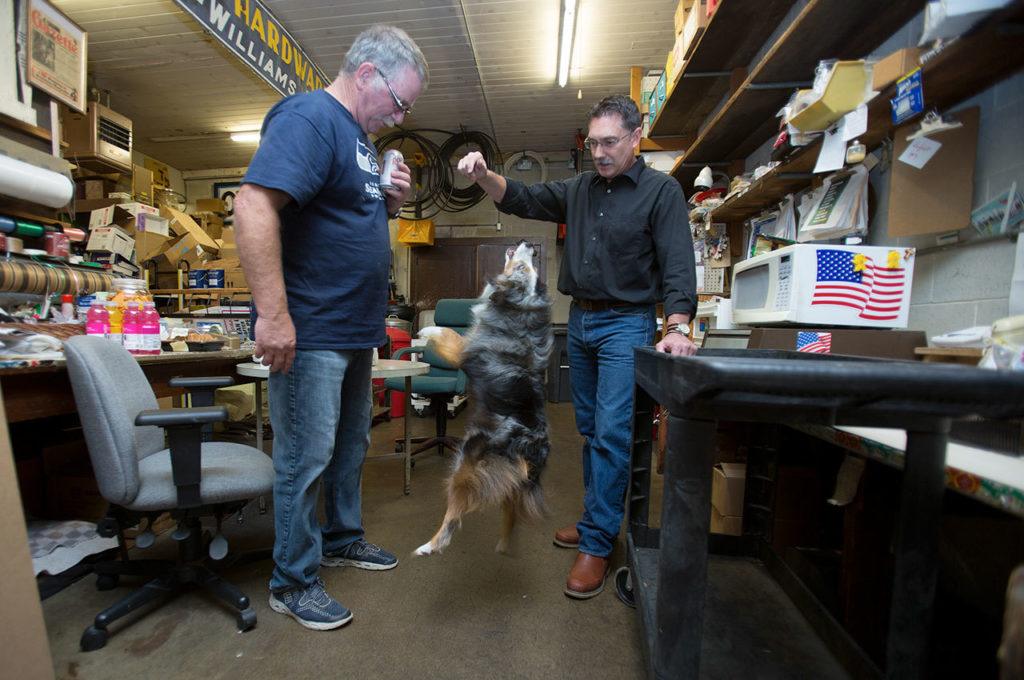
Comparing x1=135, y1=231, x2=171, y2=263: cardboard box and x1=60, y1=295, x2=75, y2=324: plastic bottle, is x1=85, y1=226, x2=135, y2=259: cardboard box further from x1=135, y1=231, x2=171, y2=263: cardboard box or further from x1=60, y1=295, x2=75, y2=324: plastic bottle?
x1=60, y1=295, x2=75, y2=324: plastic bottle

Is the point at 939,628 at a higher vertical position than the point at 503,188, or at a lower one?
lower

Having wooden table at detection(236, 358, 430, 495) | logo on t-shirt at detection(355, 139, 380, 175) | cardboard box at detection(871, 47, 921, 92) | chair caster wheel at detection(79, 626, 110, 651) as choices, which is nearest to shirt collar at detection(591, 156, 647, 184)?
cardboard box at detection(871, 47, 921, 92)

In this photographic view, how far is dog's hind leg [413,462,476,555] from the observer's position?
1548 mm

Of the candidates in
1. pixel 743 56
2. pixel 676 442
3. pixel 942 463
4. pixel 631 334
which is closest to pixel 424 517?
pixel 631 334

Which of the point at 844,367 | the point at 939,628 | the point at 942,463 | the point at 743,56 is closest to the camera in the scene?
the point at 844,367

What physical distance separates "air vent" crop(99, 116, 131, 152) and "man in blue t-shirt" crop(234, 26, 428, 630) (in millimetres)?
4193

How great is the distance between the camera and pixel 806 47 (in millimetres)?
1854

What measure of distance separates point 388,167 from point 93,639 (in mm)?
1788

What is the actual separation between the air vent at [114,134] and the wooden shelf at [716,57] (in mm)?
4888

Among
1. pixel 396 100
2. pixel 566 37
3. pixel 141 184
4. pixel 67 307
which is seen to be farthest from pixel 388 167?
Answer: pixel 141 184

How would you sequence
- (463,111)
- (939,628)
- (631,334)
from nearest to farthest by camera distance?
1. (939,628)
2. (631,334)
3. (463,111)

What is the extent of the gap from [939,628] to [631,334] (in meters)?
1.23

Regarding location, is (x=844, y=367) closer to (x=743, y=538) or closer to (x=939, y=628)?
(x=939, y=628)

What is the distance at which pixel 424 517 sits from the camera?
96.5 inches
